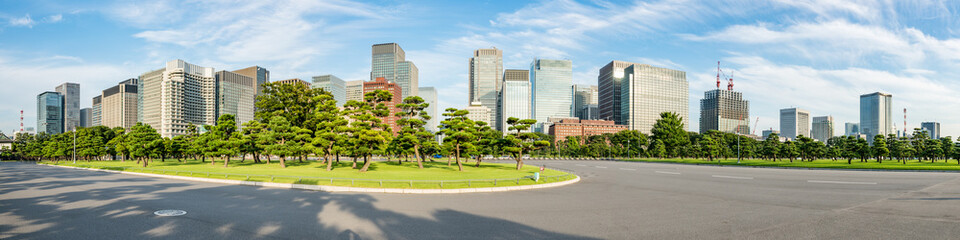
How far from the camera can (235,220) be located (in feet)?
38.8

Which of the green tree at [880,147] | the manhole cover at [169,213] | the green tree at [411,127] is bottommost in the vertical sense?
the manhole cover at [169,213]

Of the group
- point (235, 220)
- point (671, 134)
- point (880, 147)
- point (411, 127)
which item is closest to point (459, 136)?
point (411, 127)

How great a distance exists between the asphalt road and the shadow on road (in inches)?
1.3

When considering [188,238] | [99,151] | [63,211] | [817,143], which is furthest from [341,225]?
[99,151]

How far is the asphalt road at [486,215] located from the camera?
33.5 feet

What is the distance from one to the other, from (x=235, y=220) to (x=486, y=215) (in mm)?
7454

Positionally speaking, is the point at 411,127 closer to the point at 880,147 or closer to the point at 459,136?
the point at 459,136

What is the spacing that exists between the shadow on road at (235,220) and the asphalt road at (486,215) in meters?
0.03

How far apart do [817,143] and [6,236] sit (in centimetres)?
7847

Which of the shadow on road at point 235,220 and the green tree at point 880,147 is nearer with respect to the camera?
the shadow on road at point 235,220

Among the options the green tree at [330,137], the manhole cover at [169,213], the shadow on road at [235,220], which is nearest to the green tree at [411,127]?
the green tree at [330,137]

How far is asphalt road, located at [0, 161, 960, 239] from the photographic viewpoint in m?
10.2

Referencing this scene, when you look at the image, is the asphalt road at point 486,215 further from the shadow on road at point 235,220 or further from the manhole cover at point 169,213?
the manhole cover at point 169,213

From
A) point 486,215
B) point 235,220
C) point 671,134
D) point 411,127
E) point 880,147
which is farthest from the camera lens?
point 671,134
